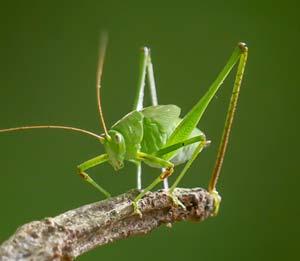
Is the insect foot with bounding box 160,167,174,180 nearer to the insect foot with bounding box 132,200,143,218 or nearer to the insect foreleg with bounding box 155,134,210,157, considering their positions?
the insect foreleg with bounding box 155,134,210,157

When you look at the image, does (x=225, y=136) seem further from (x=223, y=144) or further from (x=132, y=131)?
(x=132, y=131)

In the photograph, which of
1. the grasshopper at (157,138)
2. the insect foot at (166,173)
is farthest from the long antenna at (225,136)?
the insect foot at (166,173)

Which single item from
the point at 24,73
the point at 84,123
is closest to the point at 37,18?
the point at 24,73

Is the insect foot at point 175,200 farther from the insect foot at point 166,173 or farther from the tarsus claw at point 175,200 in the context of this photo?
the insect foot at point 166,173

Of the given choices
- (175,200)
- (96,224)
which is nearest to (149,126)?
(175,200)

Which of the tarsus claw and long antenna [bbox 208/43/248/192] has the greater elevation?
long antenna [bbox 208/43/248/192]

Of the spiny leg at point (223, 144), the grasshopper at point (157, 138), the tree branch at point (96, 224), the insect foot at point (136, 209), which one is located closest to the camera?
the tree branch at point (96, 224)

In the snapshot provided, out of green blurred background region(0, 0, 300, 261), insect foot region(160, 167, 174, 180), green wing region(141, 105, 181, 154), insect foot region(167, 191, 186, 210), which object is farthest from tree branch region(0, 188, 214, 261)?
green blurred background region(0, 0, 300, 261)
